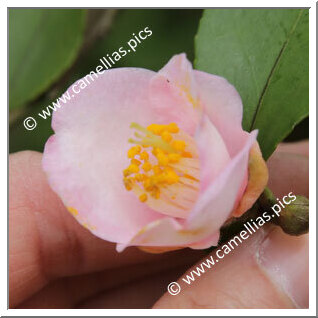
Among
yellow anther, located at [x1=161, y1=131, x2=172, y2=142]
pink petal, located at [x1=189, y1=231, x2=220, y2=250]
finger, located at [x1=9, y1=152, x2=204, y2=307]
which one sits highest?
yellow anther, located at [x1=161, y1=131, x2=172, y2=142]

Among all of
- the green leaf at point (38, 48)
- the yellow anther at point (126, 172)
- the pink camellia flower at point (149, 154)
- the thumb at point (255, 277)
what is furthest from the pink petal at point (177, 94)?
the green leaf at point (38, 48)

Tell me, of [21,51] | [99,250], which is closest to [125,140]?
[99,250]

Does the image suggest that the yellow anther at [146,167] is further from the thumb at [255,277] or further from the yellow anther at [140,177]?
the thumb at [255,277]

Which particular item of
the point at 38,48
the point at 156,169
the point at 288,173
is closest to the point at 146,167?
the point at 156,169

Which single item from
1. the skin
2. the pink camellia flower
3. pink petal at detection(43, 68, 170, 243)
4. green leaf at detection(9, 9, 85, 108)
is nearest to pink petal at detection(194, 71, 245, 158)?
the pink camellia flower

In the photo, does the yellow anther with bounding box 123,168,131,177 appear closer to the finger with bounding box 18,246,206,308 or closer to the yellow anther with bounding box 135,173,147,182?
the yellow anther with bounding box 135,173,147,182
